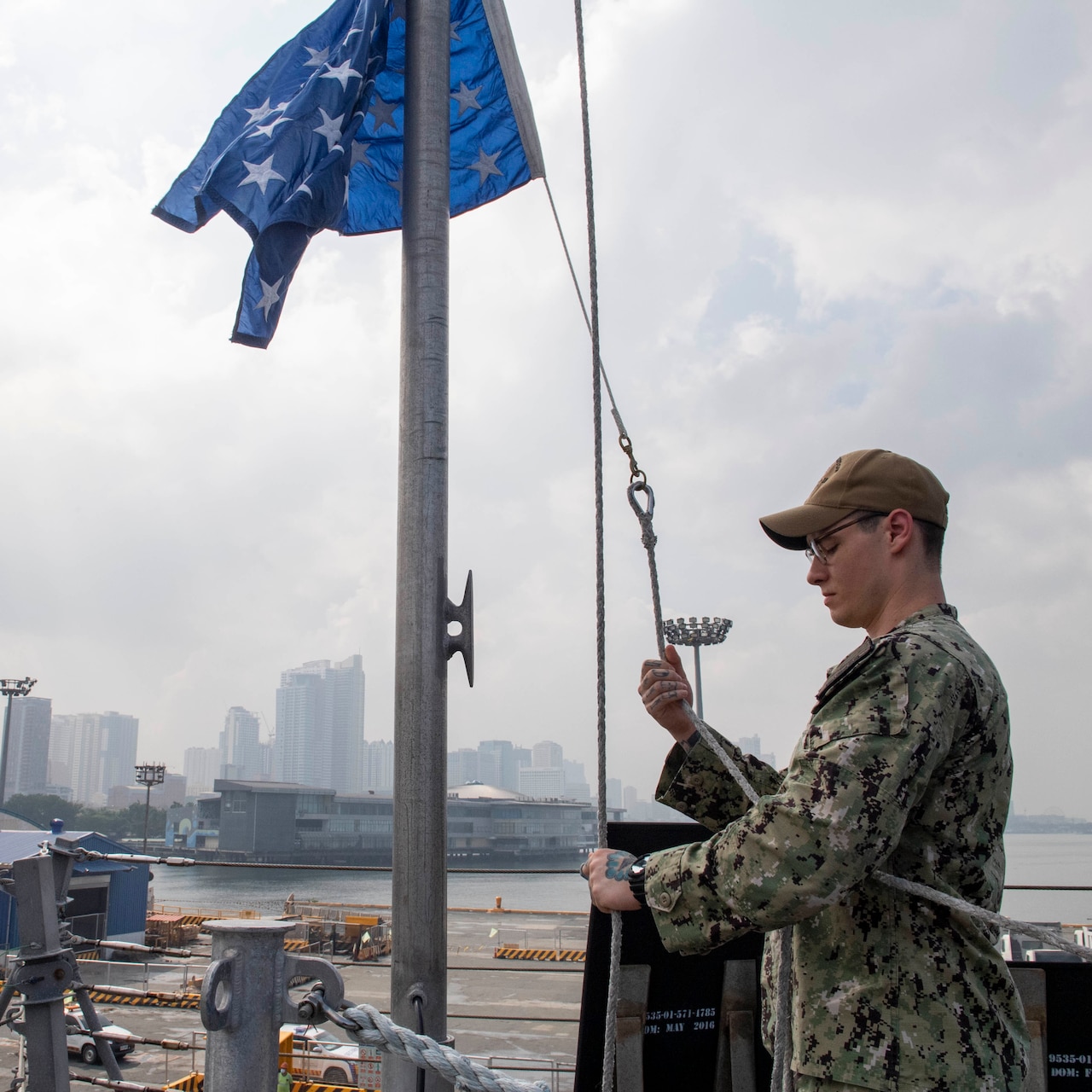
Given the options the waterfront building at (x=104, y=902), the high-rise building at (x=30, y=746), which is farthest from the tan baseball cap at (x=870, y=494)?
the high-rise building at (x=30, y=746)

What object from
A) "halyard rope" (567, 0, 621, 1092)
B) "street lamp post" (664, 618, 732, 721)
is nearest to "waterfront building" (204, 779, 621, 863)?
"street lamp post" (664, 618, 732, 721)

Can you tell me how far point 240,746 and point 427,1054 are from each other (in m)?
169

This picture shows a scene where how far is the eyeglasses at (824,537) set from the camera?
56.6 inches

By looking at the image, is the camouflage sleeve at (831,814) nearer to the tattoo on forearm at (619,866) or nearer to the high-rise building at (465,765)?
the tattoo on forearm at (619,866)

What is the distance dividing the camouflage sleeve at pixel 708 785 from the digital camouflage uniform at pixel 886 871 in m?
0.45

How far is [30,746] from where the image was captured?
376ft

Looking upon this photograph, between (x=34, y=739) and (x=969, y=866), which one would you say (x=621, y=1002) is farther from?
(x=34, y=739)

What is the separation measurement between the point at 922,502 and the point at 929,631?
0.23 meters

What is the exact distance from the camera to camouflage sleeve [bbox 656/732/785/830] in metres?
1.80

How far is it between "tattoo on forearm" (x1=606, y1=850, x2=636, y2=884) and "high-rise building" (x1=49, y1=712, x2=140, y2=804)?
15843 centimetres

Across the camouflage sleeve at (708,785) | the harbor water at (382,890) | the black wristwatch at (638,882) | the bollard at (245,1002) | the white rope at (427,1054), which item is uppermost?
the camouflage sleeve at (708,785)

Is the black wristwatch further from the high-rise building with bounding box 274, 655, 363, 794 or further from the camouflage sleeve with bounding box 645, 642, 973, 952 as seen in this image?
the high-rise building with bounding box 274, 655, 363, 794

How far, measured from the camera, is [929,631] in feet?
4.28

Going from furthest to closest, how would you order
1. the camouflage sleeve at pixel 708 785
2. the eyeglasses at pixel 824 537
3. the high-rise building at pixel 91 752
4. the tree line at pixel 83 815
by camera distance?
the high-rise building at pixel 91 752 → the tree line at pixel 83 815 → the camouflage sleeve at pixel 708 785 → the eyeglasses at pixel 824 537
